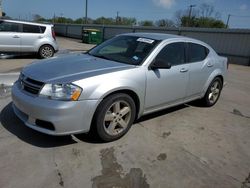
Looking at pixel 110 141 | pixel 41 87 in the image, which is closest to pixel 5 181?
pixel 41 87

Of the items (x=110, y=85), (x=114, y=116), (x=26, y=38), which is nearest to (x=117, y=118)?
(x=114, y=116)

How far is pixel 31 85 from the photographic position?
3.37 meters

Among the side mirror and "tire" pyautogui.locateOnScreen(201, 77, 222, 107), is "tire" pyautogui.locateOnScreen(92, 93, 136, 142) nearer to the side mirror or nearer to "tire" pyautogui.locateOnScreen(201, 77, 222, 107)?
the side mirror

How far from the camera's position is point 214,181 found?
3027mm

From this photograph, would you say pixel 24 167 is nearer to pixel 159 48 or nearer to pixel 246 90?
pixel 159 48

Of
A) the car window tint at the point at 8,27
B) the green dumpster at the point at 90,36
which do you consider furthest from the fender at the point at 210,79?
the green dumpster at the point at 90,36

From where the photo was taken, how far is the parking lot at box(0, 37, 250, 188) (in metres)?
2.87

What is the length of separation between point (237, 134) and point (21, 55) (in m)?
9.99

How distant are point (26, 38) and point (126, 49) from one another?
7.45m

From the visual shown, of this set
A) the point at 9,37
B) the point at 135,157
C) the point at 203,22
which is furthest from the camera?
the point at 203,22

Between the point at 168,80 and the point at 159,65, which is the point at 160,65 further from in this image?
the point at 168,80

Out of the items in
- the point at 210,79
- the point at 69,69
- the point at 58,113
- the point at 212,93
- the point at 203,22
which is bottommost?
the point at 212,93

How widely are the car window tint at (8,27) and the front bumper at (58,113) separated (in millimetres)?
8092

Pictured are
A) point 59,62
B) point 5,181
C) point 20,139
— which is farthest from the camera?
point 59,62
